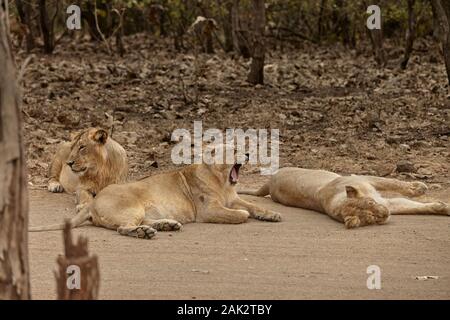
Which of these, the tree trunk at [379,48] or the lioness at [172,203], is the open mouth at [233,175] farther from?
the tree trunk at [379,48]

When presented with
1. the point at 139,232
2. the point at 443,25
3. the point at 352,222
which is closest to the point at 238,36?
the point at 443,25

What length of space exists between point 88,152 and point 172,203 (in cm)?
101

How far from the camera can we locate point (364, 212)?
7.04m

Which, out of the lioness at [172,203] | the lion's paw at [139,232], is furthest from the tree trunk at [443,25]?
the lion's paw at [139,232]

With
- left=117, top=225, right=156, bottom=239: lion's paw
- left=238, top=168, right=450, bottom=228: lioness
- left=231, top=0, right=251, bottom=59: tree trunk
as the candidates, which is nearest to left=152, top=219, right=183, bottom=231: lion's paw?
left=117, top=225, right=156, bottom=239: lion's paw

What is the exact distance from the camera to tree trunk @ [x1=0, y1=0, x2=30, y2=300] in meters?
3.72

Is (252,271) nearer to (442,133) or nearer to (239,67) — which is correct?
(442,133)

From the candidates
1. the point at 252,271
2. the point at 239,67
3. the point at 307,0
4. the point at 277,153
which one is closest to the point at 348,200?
the point at 252,271

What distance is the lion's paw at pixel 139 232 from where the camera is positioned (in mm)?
6723

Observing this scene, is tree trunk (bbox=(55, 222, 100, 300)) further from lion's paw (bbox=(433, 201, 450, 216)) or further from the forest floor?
lion's paw (bbox=(433, 201, 450, 216))

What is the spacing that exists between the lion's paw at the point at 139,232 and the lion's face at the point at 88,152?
4.31 feet

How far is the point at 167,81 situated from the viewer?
48.7 ft

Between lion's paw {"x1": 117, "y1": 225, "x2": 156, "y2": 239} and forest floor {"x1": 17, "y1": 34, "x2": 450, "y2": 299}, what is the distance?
0.26ft

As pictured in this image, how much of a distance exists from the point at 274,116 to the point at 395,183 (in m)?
4.22
